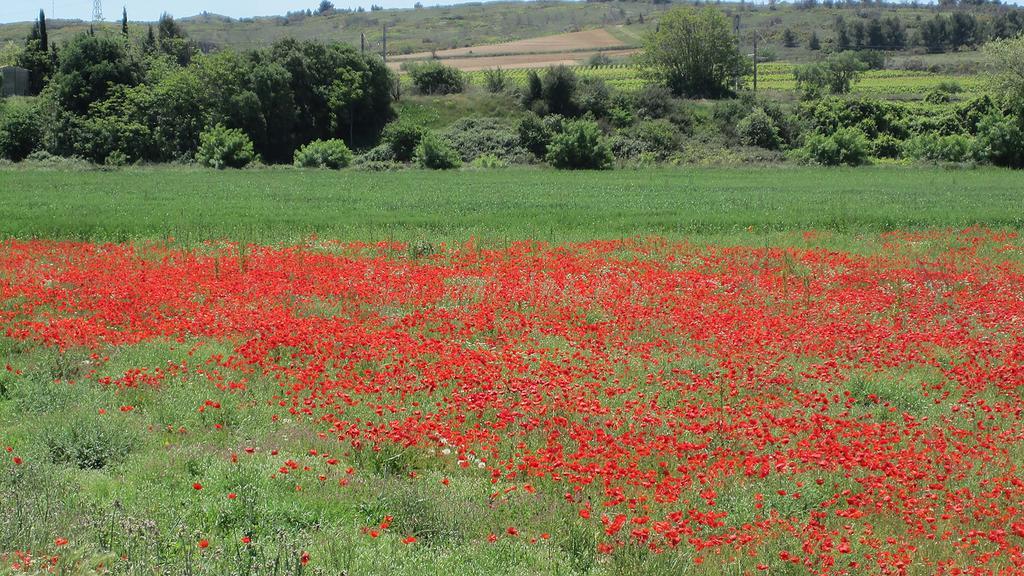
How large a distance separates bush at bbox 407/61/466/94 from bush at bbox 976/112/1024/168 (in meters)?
46.4

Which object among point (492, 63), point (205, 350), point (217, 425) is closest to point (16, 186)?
point (205, 350)

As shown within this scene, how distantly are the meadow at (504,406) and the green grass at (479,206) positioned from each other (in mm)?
1695

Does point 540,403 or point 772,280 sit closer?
point 540,403

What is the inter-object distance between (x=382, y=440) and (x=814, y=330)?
8044 mm

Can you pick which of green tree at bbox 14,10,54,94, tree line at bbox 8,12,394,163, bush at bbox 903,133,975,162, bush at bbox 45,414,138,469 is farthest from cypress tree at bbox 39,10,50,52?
bush at bbox 45,414,138,469

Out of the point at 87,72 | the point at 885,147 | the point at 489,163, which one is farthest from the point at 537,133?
the point at 87,72

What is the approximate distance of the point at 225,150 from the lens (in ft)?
204

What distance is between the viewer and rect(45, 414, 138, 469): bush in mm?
8461

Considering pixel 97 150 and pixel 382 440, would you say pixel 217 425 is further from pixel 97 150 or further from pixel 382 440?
pixel 97 150

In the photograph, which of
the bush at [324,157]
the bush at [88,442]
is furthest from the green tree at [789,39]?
the bush at [88,442]

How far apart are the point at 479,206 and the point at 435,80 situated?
190ft

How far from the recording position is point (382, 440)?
884cm

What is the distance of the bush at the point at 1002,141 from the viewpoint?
57.1 m

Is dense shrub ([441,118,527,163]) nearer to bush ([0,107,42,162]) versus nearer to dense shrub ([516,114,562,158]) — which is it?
dense shrub ([516,114,562,158])
